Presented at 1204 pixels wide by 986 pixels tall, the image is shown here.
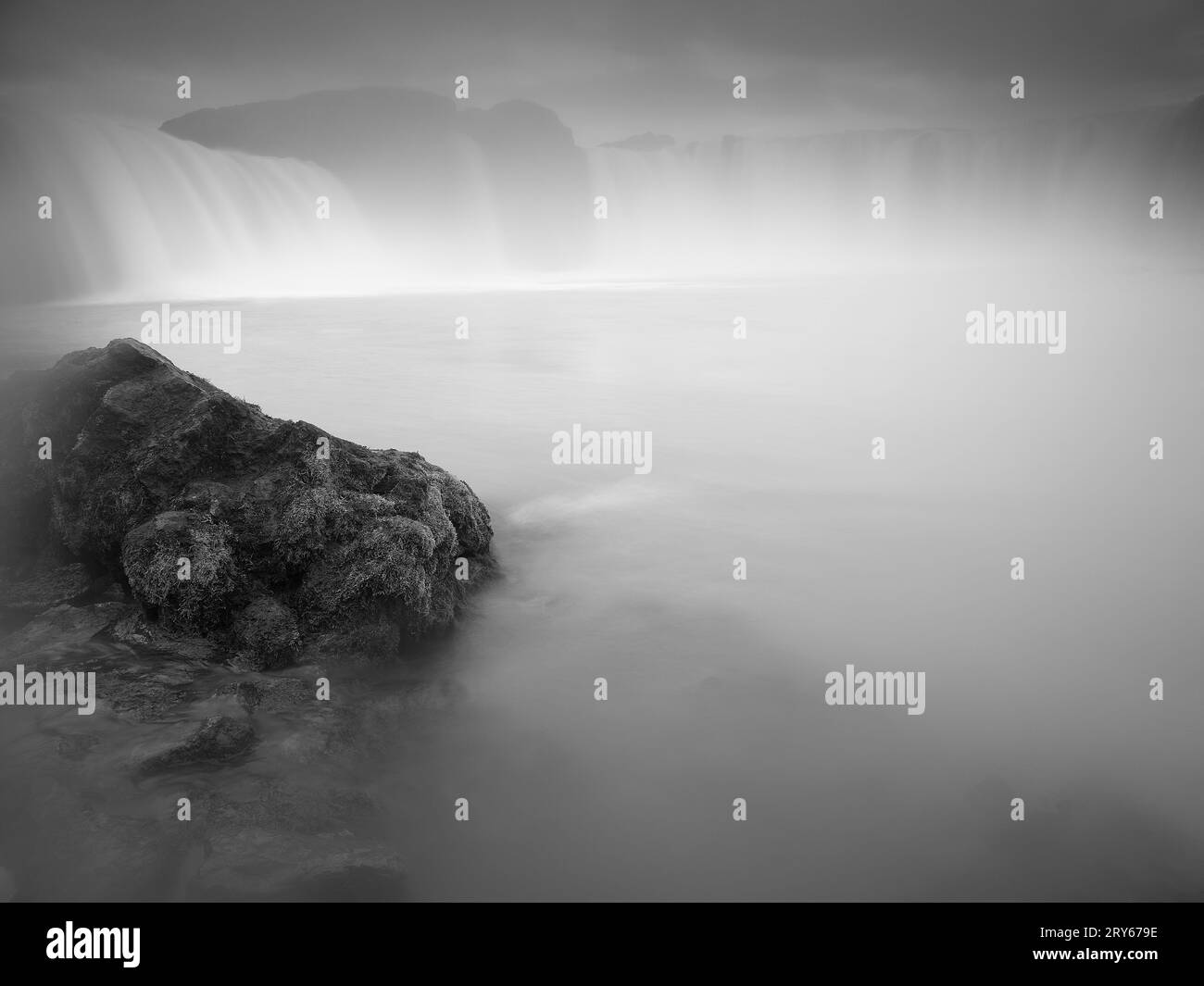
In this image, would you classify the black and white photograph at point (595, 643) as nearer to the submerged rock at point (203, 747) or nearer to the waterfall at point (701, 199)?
the submerged rock at point (203, 747)

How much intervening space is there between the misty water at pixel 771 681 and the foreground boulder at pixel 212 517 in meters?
0.47

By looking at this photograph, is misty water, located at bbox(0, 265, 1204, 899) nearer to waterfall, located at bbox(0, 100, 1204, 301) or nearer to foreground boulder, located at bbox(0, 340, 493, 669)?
foreground boulder, located at bbox(0, 340, 493, 669)

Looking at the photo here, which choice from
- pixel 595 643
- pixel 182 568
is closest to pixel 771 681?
pixel 595 643

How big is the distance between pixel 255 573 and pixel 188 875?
7.42ft

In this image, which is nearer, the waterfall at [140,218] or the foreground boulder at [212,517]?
the foreground boulder at [212,517]

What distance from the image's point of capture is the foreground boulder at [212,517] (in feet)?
17.2

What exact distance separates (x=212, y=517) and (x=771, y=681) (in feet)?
13.8

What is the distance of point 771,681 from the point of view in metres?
5.84

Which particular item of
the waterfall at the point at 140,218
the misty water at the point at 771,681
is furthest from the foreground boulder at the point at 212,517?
the waterfall at the point at 140,218

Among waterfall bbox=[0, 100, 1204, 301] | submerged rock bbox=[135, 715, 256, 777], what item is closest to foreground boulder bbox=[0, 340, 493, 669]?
submerged rock bbox=[135, 715, 256, 777]

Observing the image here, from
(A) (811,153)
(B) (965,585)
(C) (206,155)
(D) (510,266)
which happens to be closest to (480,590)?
(B) (965,585)

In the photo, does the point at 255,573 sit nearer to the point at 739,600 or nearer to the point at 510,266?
the point at 739,600

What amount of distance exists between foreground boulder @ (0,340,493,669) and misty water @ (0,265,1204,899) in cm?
47

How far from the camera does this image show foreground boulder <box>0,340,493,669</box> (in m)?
5.25
